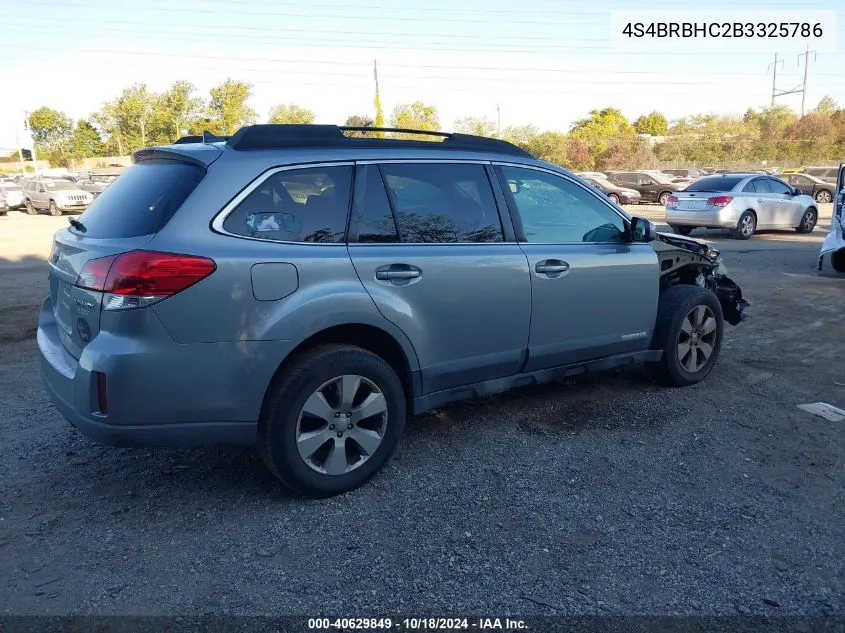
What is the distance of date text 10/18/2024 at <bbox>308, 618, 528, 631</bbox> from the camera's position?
8.43 ft

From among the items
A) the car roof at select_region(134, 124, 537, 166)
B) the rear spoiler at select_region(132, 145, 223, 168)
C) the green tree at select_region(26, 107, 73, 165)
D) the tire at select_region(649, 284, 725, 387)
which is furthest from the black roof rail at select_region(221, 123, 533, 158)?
the green tree at select_region(26, 107, 73, 165)

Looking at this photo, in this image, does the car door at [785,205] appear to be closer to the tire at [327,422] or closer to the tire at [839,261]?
the tire at [839,261]

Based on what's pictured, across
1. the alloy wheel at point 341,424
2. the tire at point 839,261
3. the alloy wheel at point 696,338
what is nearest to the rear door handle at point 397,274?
the alloy wheel at point 341,424

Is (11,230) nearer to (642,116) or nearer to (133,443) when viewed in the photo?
(133,443)

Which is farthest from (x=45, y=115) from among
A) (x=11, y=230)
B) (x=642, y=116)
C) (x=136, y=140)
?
(x=11, y=230)

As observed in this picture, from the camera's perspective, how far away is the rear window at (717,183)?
16109mm

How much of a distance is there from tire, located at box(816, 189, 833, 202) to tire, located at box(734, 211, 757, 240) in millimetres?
17966

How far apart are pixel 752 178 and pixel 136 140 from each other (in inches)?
2445

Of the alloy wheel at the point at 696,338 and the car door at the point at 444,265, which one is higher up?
the car door at the point at 444,265

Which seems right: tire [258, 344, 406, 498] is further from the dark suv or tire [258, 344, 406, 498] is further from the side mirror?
the dark suv

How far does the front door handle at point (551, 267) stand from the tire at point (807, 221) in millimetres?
15856

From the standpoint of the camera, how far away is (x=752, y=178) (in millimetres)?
16438

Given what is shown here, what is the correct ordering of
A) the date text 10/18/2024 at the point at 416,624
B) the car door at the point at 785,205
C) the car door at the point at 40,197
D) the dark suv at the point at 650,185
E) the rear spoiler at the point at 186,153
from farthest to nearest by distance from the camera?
1. the dark suv at the point at 650,185
2. the car door at the point at 40,197
3. the car door at the point at 785,205
4. the rear spoiler at the point at 186,153
5. the date text 10/18/2024 at the point at 416,624

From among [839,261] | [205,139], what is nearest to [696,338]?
[205,139]
